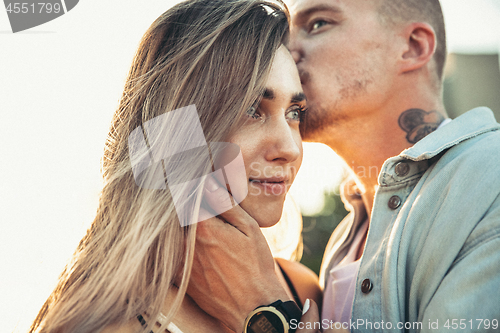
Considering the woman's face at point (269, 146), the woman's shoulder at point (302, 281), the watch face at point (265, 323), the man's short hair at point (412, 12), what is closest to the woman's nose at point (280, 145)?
the woman's face at point (269, 146)

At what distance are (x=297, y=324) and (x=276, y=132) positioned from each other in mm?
1023

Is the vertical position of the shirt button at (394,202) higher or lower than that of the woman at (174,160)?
lower

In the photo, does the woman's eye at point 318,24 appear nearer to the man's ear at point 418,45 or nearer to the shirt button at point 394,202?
the man's ear at point 418,45

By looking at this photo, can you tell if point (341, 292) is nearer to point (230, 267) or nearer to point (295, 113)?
point (230, 267)

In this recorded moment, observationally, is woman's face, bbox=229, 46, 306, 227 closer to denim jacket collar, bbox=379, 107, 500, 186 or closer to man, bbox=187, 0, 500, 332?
man, bbox=187, 0, 500, 332

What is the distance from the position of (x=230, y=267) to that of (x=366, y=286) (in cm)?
71

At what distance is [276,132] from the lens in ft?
7.13

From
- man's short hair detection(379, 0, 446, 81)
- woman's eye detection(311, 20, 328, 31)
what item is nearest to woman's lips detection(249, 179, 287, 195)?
woman's eye detection(311, 20, 328, 31)

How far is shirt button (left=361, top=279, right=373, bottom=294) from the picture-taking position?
192cm

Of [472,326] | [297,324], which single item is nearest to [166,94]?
[297,324]

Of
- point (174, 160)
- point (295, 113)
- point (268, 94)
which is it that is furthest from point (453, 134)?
point (174, 160)

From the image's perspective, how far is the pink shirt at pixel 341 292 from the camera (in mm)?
2351

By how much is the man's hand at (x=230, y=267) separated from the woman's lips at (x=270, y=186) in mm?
175

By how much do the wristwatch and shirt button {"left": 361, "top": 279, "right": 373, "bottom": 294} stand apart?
388 mm
